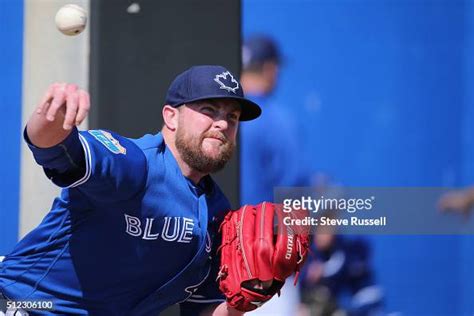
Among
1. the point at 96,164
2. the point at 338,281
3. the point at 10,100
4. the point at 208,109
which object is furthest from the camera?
the point at 338,281

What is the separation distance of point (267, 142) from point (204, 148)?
133 centimetres

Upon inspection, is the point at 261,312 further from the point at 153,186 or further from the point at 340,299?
the point at 153,186

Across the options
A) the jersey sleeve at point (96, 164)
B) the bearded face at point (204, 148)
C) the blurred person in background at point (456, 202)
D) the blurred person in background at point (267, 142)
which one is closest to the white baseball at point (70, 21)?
the blurred person in background at point (267, 142)

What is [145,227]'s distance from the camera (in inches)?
82.4

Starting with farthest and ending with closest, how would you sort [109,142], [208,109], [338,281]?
[338,281] < [208,109] < [109,142]

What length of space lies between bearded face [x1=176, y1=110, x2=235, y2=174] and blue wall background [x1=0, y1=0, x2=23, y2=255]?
143cm

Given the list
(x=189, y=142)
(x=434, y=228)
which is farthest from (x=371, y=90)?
(x=189, y=142)

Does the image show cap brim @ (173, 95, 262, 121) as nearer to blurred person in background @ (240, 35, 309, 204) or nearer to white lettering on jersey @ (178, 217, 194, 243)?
white lettering on jersey @ (178, 217, 194, 243)

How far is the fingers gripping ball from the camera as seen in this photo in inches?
88.6

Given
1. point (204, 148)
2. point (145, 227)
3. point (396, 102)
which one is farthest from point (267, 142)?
point (145, 227)

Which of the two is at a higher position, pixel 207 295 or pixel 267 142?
pixel 267 142

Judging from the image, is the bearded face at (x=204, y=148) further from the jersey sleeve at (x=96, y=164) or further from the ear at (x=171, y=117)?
the jersey sleeve at (x=96, y=164)

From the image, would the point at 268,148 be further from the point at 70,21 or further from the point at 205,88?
the point at 205,88

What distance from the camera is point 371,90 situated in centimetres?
345
